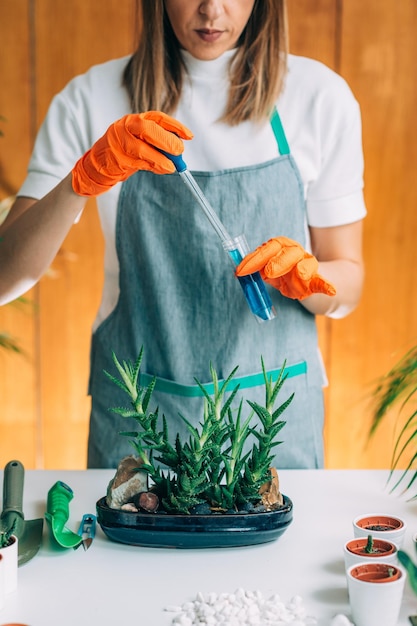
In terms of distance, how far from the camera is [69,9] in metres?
2.82

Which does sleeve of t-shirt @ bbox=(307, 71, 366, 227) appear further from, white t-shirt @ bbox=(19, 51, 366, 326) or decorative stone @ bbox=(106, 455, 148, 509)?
decorative stone @ bbox=(106, 455, 148, 509)

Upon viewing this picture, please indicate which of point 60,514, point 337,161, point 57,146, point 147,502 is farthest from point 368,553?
point 57,146

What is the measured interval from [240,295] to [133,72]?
541 mm

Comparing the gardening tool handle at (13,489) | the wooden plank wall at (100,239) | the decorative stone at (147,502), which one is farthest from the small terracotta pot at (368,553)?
the wooden plank wall at (100,239)

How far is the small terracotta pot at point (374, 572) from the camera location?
100cm

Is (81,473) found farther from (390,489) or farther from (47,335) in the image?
(47,335)

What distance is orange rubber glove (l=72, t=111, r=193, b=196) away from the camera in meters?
1.45

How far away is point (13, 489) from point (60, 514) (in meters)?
0.10

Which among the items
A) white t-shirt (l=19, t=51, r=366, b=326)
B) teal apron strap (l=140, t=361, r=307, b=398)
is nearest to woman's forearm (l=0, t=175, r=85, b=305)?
white t-shirt (l=19, t=51, r=366, b=326)

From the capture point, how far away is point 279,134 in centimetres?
179

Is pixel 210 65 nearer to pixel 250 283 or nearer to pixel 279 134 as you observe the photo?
pixel 279 134

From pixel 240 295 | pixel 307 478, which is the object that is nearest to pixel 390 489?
pixel 307 478

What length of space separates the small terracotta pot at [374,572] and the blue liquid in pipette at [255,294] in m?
0.64

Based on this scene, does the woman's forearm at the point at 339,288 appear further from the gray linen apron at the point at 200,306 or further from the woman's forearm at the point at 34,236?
the woman's forearm at the point at 34,236
